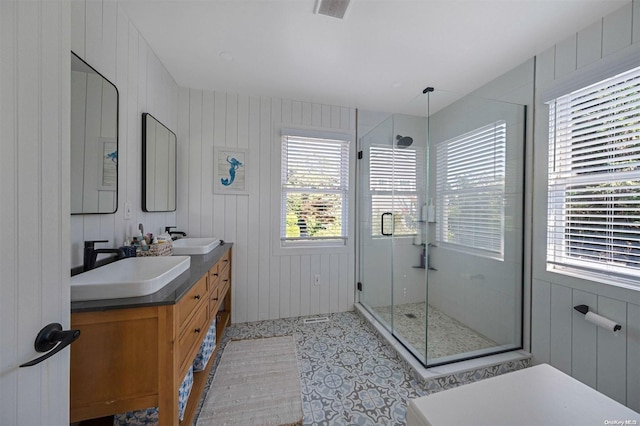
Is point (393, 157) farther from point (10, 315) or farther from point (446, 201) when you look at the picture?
point (10, 315)

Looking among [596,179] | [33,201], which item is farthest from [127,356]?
[596,179]

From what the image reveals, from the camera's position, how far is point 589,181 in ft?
4.91

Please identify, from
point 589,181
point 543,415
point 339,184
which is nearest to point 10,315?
point 543,415

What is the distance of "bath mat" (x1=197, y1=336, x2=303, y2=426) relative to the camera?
137 cm

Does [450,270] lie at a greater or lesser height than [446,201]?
lesser

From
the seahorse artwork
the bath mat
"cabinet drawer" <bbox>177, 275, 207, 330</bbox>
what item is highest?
the seahorse artwork

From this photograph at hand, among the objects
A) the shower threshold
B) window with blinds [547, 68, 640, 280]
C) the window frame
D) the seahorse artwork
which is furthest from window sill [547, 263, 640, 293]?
the seahorse artwork

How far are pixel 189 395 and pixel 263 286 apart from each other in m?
1.20

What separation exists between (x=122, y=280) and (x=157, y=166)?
120cm

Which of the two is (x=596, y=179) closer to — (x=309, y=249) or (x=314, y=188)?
(x=314, y=188)

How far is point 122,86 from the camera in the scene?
4.81 ft

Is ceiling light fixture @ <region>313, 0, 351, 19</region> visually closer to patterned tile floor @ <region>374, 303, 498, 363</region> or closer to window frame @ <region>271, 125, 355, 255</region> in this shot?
window frame @ <region>271, 125, 355, 255</region>

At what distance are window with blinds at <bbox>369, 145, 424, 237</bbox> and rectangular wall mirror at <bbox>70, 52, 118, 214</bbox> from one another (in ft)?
7.37

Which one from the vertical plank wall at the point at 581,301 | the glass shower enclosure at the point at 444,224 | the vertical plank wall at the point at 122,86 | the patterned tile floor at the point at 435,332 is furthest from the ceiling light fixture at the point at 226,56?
the patterned tile floor at the point at 435,332
